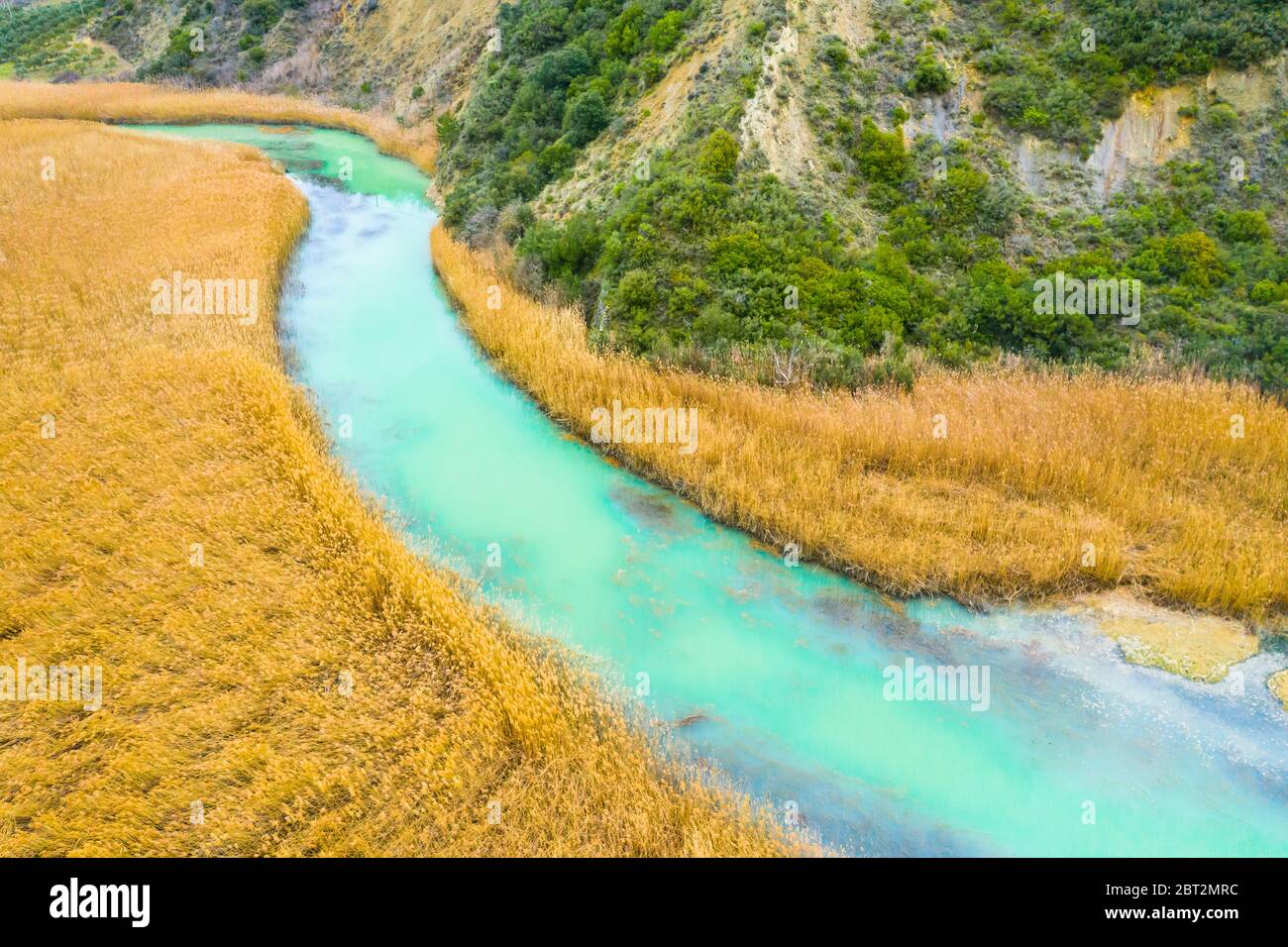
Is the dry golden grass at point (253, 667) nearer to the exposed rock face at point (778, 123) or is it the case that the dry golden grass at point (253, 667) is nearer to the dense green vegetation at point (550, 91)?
the dense green vegetation at point (550, 91)

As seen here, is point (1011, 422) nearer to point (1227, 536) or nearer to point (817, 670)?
point (1227, 536)

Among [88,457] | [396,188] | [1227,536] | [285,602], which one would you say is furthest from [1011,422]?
[396,188]

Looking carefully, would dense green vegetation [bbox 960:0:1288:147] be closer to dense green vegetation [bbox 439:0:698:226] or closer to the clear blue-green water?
dense green vegetation [bbox 439:0:698:226]

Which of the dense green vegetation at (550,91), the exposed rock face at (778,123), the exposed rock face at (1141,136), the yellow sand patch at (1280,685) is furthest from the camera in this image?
the dense green vegetation at (550,91)

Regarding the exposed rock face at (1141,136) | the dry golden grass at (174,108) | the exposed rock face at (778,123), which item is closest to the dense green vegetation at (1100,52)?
the exposed rock face at (1141,136)

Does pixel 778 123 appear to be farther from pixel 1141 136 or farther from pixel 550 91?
pixel 550 91
